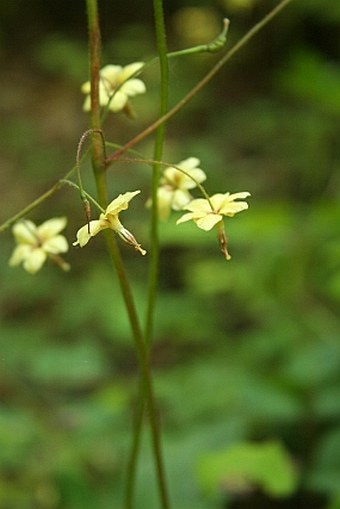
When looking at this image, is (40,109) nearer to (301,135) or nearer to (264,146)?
(264,146)

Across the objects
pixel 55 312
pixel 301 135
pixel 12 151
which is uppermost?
pixel 12 151

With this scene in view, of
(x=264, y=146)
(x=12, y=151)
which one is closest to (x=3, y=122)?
(x=12, y=151)

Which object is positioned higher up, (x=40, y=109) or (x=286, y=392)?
(x=40, y=109)

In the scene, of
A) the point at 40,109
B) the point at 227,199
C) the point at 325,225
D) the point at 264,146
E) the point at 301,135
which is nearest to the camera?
the point at 227,199

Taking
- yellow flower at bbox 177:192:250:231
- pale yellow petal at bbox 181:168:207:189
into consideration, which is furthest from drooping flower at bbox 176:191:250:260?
pale yellow petal at bbox 181:168:207:189

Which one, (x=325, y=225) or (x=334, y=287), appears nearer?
(x=334, y=287)

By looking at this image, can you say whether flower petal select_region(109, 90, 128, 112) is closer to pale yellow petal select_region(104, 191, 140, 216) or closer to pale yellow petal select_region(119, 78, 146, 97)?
pale yellow petal select_region(119, 78, 146, 97)

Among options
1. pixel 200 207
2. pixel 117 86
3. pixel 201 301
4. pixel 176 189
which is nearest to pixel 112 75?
pixel 117 86

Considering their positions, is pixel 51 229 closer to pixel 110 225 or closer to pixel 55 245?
pixel 55 245
